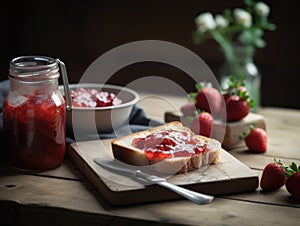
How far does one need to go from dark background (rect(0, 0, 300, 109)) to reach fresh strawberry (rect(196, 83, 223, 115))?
69.1 inches

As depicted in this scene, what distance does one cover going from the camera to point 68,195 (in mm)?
1568

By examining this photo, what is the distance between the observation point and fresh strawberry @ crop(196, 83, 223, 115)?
6.75 ft

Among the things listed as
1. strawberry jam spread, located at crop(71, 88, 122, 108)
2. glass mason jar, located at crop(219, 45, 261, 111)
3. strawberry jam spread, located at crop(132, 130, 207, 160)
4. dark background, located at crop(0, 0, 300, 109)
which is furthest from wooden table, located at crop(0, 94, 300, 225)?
dark background, located at crop(0, 0, 300, 109)

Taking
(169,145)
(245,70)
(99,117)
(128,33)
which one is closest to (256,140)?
(169,145)

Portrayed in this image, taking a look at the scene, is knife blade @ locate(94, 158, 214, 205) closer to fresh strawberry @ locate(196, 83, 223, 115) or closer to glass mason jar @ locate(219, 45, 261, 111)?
fresh strawberry @ locate(196, 83, 223, 115)

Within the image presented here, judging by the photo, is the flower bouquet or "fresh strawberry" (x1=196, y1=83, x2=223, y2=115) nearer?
"fresh strawberry" (x1=196, y1=83, x2=223, y2=115)

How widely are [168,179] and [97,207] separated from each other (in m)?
0.23

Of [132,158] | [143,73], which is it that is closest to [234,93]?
[132,158]

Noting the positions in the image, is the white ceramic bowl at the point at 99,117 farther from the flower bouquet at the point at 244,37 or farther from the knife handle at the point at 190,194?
the flower bouquet at the point at 244,37

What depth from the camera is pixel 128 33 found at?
3988mm

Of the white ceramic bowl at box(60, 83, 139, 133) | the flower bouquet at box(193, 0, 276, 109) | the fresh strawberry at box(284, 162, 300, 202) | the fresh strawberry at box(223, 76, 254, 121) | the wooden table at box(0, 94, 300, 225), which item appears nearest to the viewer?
the wooden table at box(0, 94, 300, 225)

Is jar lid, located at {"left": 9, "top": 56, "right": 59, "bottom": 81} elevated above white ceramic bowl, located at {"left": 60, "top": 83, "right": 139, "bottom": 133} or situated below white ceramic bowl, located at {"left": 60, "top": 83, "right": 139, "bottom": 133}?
above

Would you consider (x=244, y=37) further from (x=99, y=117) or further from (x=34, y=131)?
(x=34, y=131)

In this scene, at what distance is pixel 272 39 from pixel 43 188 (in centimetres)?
249
